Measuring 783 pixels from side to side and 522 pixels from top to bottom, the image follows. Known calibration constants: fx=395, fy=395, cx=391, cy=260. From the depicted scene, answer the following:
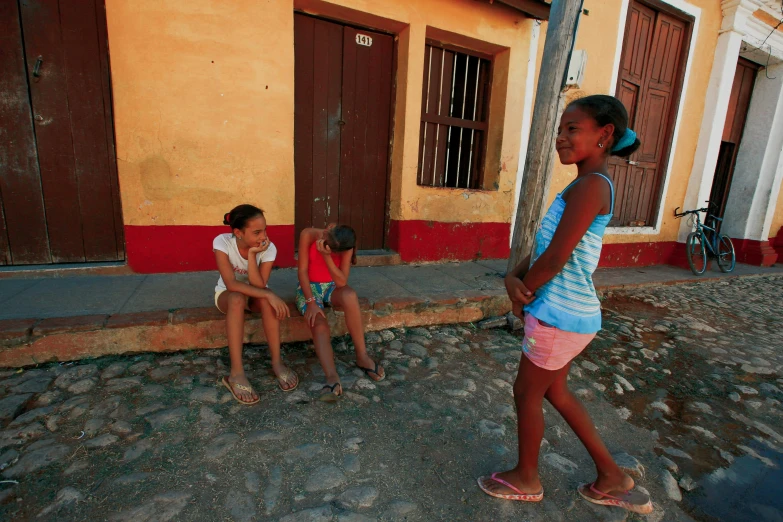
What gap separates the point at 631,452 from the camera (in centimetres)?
207

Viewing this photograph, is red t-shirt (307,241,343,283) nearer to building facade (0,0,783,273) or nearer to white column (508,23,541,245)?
building facade (0,0,783,273)

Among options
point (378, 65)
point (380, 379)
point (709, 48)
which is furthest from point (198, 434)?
point (709, 48)

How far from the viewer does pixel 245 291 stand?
93.4 inches

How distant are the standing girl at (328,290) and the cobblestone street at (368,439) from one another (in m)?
0.16

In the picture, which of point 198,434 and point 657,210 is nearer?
point 198,434

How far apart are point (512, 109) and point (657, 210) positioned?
3.50 metres

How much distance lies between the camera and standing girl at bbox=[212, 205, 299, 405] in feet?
7.67

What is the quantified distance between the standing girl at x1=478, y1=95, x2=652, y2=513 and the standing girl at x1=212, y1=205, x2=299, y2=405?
1.40 m

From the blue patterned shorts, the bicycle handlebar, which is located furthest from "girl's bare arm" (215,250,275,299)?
the bicycle handlebar

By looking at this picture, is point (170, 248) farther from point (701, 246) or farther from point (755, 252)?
point (755, 252)

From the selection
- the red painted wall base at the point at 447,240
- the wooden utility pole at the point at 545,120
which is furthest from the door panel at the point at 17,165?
the wooden utility pole at the point at 545,120

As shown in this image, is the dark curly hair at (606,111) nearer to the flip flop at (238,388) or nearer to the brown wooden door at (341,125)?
the flip flop at (238,388)

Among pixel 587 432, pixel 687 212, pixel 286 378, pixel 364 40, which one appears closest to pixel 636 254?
pixel 687 212

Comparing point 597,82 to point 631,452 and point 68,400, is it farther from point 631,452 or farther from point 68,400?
point 68,400
